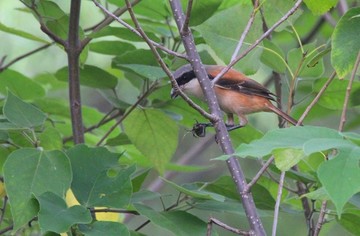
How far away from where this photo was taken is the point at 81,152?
2.33 m

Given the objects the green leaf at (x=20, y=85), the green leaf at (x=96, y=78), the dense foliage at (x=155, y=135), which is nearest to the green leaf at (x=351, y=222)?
the dense foliage at (x=155, y=135)

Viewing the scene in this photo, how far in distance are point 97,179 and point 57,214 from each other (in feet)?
0.84

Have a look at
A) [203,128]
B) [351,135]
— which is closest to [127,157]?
[203,128]

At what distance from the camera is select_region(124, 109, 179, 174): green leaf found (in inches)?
114

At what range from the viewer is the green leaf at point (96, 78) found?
297 cm

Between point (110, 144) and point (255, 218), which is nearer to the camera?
point (255, 218)

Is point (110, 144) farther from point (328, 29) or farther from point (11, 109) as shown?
point (328, 29)

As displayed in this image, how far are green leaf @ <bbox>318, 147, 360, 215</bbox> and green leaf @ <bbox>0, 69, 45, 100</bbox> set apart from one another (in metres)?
1.71

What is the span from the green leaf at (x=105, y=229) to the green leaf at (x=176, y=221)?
125mm

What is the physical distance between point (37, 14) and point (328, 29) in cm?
278

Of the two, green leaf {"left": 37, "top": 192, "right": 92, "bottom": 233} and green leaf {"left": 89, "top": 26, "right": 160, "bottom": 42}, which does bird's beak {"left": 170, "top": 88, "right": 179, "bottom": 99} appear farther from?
green leaf {"left": 37, "top": 192, "right": 92, "bottom": 233}

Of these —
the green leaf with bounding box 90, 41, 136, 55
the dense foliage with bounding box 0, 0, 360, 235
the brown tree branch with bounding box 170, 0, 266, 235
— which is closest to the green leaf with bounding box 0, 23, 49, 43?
the dense foliage with bounding box 0, 0, 360, 235

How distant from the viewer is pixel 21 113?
7.68ft

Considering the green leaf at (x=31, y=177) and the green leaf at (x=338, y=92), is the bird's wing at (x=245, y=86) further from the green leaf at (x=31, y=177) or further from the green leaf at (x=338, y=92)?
the green leaf at (x=31, y=177)
